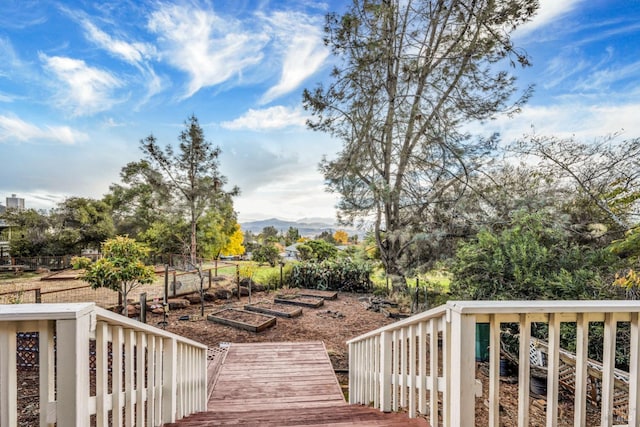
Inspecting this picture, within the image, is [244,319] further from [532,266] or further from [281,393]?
[532,266]

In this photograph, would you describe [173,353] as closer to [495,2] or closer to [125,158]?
[495,2]

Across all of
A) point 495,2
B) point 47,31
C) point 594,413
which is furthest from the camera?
point 495,2

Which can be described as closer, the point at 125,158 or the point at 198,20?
the point at 198,20

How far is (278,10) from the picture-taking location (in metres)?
7.38

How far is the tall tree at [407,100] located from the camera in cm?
800

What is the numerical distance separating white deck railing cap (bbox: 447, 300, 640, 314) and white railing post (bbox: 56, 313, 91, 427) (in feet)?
4.96

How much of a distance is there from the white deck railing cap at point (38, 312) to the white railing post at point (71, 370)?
0.02m

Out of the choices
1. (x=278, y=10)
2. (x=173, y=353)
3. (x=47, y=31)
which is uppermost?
(x=278, y=10)

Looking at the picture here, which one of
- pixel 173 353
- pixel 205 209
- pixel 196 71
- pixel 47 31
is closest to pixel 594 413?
pixel 173 353

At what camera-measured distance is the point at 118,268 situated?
5336mm

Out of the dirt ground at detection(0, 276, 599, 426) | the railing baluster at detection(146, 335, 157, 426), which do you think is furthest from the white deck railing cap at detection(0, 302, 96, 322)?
the dirt ground at detection(0, 276, 599, 426)

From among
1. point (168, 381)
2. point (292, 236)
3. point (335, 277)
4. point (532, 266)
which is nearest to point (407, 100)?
point (532, 266)

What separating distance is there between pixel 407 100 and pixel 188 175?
527 inches

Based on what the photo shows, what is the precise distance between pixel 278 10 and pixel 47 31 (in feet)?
18.6
